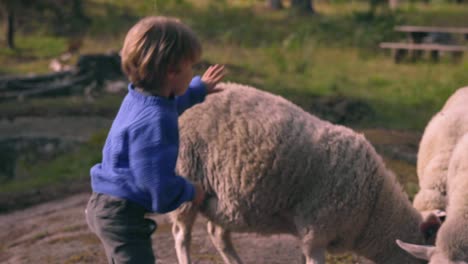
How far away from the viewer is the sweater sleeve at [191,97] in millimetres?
3996

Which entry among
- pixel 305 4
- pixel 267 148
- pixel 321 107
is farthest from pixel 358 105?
pixel 305 4

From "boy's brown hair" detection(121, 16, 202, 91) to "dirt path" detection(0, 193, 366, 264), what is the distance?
2657 millimetres

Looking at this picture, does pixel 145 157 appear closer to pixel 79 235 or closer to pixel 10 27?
pixel 79 235

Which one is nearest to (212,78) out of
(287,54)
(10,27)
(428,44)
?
(287,54)

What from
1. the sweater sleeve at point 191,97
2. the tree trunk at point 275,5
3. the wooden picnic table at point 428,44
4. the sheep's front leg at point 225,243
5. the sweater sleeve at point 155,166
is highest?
the sweater sleeve at point 191,97

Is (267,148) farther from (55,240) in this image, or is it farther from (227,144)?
(55,240)

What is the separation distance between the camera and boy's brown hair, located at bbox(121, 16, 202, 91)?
3457mm

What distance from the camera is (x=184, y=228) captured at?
518 centimetres

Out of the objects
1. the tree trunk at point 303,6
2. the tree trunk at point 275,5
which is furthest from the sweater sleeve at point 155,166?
the tree trunk at point 275,5

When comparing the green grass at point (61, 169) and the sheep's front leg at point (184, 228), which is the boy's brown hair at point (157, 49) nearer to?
the sheep's front leg at point (184, 228)

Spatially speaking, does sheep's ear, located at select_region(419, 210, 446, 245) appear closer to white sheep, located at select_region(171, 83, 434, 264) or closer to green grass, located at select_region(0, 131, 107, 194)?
white sheep, located at select_region(171, 83, 434, 264)

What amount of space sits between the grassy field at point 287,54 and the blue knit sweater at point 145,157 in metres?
4.96

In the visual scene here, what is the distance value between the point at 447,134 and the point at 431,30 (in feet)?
38.6

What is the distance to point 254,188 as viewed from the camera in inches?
184
